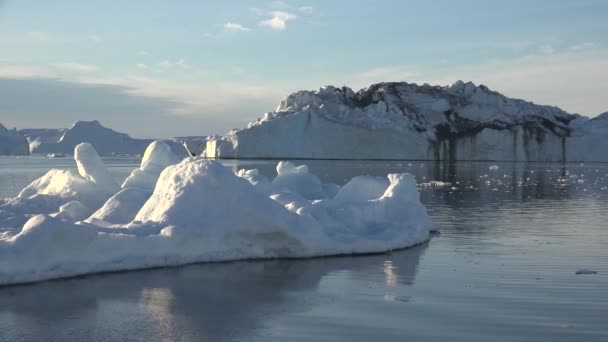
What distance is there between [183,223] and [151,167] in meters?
5.40

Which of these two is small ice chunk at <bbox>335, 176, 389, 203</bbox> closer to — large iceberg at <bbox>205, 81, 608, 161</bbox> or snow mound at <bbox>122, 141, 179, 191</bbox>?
snow mound at <bbox>122, 141, 179, 191</bbox>

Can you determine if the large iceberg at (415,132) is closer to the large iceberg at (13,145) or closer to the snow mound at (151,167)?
the snow mound at (151,167)

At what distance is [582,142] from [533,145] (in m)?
4.45

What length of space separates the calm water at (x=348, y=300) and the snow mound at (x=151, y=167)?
5.50m

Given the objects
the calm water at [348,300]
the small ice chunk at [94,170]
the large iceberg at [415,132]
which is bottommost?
the calm water at [348,300]

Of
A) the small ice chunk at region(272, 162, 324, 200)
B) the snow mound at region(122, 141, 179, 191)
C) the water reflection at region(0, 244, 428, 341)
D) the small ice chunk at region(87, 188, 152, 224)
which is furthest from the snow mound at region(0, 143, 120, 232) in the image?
the small ice chunk at region(272, 162, 324, 200)

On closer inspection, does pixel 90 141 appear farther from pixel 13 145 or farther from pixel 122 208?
pixel 122 208

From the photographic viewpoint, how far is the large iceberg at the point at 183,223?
8242 millimetres

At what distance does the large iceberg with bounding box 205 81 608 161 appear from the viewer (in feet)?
201

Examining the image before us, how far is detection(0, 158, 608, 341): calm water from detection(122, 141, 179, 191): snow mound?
550cm

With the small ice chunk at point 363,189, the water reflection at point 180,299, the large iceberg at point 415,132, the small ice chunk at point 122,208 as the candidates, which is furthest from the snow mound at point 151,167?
the large iceberg at point 415,132

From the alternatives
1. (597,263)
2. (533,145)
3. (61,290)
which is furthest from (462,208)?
(533,145)

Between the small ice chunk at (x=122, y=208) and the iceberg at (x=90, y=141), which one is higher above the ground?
the iceberg at (x=90, y=141)

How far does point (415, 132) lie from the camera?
205ft
